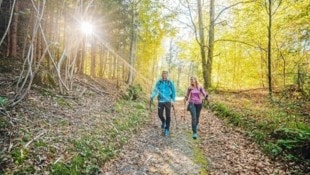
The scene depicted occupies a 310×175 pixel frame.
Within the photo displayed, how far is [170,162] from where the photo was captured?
710 cm

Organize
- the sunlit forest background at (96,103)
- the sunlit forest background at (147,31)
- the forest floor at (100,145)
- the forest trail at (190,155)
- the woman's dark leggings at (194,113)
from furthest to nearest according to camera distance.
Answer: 1. the sunlit forest background at (147,31)
2. the woman's dark leggings at (194,113)
3. the forest trail at (190,155)
4. the sunlit forest background at (96,103)
5. the forest floor at (100,145)

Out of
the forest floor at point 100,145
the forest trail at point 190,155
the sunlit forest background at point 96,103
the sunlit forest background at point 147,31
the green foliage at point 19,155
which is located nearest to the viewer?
the green foliage at point 19,155

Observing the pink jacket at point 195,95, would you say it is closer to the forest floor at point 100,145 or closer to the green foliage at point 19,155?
the forest floor at point 100,145

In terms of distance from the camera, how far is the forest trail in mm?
6645

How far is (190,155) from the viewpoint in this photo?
773 centimetres

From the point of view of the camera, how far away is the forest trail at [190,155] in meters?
6.64

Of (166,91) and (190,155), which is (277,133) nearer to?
(190,155)

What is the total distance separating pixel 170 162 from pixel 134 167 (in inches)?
36.7

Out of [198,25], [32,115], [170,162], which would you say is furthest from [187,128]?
[198,25]

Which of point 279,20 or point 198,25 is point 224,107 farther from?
point 198,25

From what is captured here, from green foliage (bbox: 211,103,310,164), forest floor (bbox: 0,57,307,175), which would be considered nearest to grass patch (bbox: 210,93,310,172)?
green foliage (bbox: 211,103,310,164)

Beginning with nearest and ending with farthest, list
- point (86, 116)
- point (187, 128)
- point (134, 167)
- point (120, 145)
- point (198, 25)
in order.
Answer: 1. point (134, 167)
2. point (120, 145)
3. point (86, 116)
4. point (187, 128)
5. point (198, 25)

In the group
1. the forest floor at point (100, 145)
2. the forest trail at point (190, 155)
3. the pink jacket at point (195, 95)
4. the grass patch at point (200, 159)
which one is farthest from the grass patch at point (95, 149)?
the pink jacket at point (195, 95)

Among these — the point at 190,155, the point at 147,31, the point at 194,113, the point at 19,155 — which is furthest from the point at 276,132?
the point at 147,31
